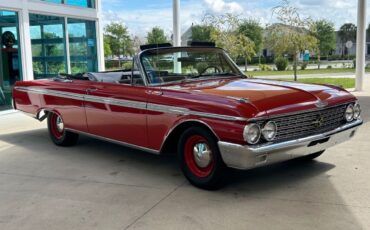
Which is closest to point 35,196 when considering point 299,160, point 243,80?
point 243,80

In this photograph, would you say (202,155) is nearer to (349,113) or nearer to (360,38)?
(349,113)

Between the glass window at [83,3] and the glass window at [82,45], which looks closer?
the glass window at [83,3]

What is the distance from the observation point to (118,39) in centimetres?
4819

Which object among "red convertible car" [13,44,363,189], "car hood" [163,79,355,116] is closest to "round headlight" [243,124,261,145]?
"red convertible car" [13,44,363,189]

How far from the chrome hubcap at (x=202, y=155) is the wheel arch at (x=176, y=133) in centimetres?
23

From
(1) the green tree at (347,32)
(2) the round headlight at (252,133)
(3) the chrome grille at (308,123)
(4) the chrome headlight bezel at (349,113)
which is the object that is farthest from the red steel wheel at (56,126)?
(1) the green tree at (347,32)

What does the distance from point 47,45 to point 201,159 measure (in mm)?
8869

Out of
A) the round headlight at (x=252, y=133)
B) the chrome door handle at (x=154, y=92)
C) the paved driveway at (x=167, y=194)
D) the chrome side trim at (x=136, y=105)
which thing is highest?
the chrome door handle at (x=154, y=92)

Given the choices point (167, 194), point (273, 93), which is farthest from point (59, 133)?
point (273, 93)

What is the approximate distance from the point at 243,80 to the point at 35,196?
2907 mm

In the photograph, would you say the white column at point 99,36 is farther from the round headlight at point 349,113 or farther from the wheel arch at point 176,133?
the round headlight at point 349,113

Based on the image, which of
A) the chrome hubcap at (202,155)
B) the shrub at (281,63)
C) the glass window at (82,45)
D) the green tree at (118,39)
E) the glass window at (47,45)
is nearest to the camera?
the chrome hubcap at (202,155)

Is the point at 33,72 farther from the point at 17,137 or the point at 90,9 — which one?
the point at 17,137

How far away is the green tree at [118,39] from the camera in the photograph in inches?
1869
